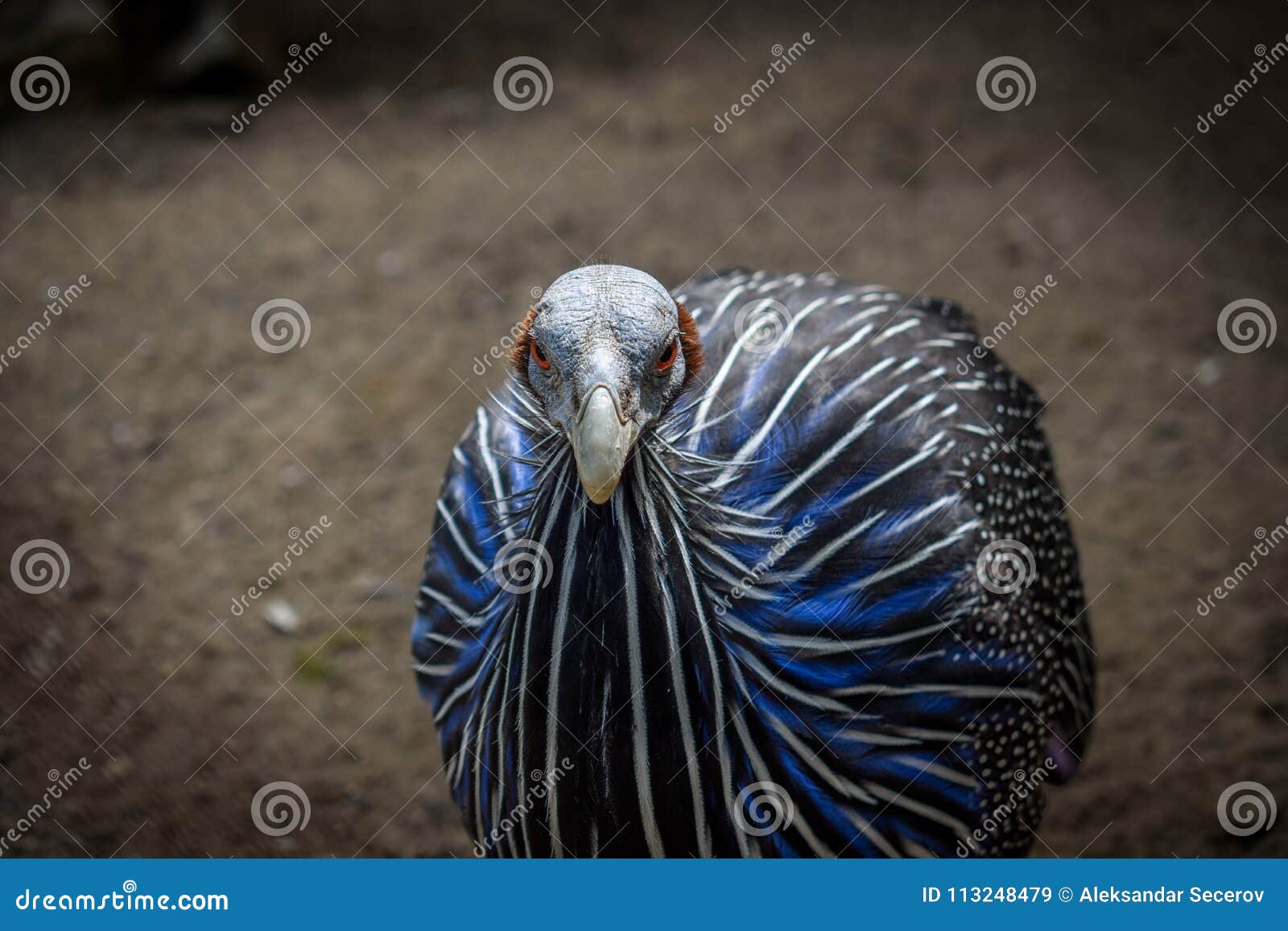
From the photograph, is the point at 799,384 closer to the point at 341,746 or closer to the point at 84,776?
the point at 341,746

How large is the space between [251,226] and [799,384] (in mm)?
5044

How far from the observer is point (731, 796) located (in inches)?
99.3

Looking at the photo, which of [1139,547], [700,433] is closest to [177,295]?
[700,433]

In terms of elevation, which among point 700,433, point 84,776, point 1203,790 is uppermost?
point 1203,790

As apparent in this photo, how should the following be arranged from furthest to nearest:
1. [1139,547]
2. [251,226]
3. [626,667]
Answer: [251,226]
[1139,547]
[626,667]
